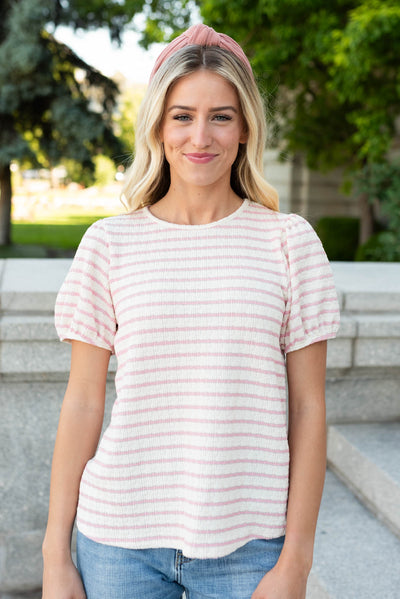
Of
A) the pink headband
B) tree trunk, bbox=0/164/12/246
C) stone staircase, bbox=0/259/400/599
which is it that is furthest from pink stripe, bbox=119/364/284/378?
tree trunk, bbox=0/164/12/246

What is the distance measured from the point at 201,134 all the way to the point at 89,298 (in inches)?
18.4

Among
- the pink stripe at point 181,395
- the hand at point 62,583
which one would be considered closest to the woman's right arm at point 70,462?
the hand at point 62,583

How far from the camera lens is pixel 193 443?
4.64 ft

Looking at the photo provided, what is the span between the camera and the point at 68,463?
1.48 meters

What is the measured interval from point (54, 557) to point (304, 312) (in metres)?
0.82

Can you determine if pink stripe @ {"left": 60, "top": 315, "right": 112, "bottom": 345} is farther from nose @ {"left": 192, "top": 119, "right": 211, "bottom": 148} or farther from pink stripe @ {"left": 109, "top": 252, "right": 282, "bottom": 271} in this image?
nose @ {"left": 192, "top": 119, "right": 211, "bottom": 148}

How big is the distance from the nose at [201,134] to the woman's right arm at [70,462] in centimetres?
55

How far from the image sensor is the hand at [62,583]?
1.45 meters

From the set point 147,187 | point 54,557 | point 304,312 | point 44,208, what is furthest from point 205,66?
point 44,208

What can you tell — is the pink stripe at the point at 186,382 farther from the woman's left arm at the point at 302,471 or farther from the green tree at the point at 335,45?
the green tree at the point at 335,45

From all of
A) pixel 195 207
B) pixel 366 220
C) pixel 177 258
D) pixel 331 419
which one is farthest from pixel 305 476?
pixel 366 220

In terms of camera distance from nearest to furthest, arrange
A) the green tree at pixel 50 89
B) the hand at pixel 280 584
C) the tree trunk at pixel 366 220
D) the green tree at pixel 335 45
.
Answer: the hand at pixel 280 584 < the green tree at pixel 335 45 < the tree trunk at pixel 366 220 < the green tree at pixel 50 89

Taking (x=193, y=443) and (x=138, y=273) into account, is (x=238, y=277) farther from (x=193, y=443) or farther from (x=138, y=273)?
(x=193, y=443)

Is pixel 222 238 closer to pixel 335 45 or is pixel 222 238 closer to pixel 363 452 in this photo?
pixel 363 452
